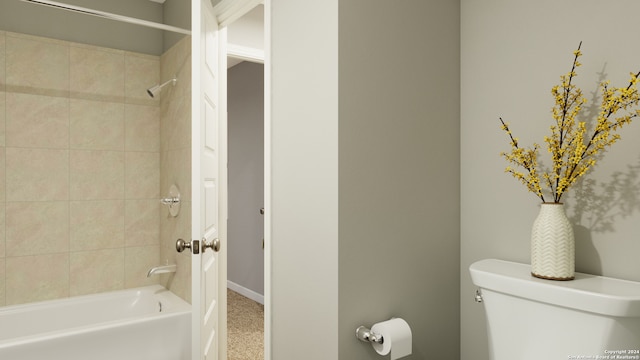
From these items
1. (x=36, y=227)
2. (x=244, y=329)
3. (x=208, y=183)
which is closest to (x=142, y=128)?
(x=36, y=227)

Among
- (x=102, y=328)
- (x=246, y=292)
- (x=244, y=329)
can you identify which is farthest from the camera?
(x=246, y=292)

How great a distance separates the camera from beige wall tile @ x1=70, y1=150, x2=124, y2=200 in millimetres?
2715

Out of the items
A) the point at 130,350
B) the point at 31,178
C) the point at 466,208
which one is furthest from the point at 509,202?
the point at 31,178

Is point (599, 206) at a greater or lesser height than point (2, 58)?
lesser

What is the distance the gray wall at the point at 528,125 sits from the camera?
120cm

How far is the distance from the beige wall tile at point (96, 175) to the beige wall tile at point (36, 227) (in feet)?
0.47

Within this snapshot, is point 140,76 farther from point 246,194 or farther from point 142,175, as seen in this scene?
point 246,194

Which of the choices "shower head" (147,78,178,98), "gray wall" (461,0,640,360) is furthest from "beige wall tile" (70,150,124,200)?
"gray wall" (461,0,640,360)

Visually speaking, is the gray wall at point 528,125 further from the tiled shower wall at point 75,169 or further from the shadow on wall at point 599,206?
the tiled shower wall at point 75,169

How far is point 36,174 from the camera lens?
2.58 m

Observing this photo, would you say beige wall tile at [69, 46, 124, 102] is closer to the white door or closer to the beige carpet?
the white door

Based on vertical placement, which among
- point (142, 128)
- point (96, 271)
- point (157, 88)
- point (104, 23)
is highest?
point (104, 23)

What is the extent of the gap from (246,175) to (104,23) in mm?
2054

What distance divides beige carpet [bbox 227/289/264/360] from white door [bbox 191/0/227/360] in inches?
24.9
